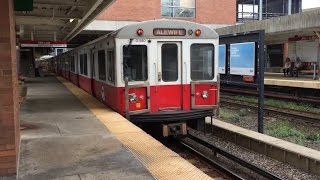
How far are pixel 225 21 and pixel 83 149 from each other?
2869cm

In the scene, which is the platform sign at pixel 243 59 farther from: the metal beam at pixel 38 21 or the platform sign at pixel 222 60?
the metal beam at pixel 38 21

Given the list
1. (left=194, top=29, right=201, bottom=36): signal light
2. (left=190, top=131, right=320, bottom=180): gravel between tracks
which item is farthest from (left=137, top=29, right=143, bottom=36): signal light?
(left=190, top=131, right=320, bottom=180): gravel between tracks

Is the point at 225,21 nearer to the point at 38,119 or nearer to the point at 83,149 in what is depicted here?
the point at 38,119

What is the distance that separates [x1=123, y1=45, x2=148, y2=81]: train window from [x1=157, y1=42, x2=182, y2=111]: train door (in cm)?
31

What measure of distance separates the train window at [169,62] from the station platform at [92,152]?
1339 mm

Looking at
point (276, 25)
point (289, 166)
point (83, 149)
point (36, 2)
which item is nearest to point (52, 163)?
point (83, 149)

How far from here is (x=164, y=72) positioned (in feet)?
27.8

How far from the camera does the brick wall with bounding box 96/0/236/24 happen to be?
28750 millimetres

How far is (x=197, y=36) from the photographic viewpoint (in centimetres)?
851

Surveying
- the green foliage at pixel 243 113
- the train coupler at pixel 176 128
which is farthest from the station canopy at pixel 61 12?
the green foliage at pixel 243 113

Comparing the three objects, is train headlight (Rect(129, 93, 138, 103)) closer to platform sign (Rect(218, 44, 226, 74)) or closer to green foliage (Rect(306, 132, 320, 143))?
green foliage (Rect(306, 132, 320, 143))

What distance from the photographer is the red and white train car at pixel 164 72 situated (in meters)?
8.15

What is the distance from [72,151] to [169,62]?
3.51 meters

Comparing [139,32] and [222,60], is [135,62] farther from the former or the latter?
[222,60]
